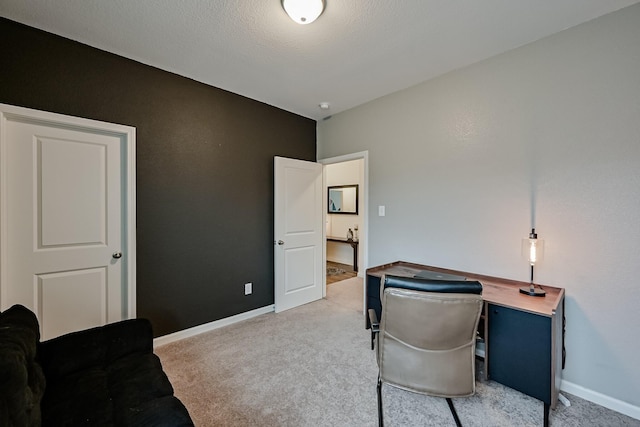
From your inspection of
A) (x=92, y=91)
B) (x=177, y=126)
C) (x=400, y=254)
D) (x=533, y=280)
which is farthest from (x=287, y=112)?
(x=533, y=280)

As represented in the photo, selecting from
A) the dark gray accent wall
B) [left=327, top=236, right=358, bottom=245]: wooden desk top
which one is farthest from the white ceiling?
[left=327, top=236, right=358, bottom=245]: wooden desk top

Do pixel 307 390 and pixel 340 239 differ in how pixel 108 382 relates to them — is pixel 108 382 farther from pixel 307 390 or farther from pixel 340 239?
pixel 340 239

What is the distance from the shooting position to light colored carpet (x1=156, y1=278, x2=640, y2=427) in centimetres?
170

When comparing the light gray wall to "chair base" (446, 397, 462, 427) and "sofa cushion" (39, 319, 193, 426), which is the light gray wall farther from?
"sofa cushion" (39, 319, 193, 426)

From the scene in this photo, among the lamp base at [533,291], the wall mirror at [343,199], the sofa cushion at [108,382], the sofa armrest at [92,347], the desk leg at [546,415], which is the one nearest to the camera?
the sofa cushion at [108,382]

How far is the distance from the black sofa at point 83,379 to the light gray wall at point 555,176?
254 centimetres

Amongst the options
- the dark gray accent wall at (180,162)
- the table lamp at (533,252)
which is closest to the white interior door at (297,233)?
the dark gray accent wall at (180,162)

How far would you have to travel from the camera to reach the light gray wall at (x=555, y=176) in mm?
1791

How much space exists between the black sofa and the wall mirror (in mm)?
4604

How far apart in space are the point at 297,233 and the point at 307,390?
1.98m

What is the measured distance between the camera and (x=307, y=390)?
1.96 metres

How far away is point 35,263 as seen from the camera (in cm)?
208

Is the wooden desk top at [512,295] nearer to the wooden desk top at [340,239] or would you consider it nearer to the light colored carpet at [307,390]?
the light colored carpet at [307,390]

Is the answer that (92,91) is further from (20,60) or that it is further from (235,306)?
(235,306)
